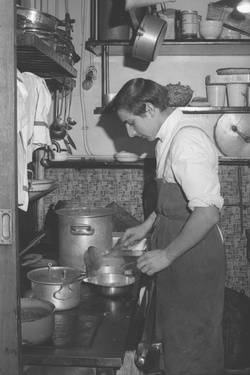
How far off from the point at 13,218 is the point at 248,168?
139 inches

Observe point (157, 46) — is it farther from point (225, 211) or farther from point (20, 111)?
point (20, 111)

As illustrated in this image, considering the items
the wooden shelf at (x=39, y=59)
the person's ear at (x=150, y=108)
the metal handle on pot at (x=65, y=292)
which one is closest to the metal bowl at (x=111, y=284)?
the metal handle on pot at (x=65, y=292)

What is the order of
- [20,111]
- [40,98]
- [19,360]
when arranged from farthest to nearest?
1. [40,98]
2. [20,111]
3. [19,360]

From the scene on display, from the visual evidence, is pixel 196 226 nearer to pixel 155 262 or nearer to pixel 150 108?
pixel 155 262

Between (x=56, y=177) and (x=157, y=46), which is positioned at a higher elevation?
(x=157, y=46)

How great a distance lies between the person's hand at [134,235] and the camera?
135 inches

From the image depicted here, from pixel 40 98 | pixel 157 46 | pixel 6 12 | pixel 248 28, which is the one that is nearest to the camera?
pixel 6 12

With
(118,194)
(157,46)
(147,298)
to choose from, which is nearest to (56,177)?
(118,194)

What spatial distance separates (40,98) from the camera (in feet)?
10.1

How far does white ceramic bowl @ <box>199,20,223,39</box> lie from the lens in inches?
172

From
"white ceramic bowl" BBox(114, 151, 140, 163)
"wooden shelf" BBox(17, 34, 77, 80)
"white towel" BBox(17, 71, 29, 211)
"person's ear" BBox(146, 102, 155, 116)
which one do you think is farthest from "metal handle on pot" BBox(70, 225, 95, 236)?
"white ceramic bowl" BBox(114, 151, 140, 163)

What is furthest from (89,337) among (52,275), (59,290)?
(52,275)

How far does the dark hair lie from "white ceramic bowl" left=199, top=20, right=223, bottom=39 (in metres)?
1.78

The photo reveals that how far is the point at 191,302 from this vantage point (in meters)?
2.85
